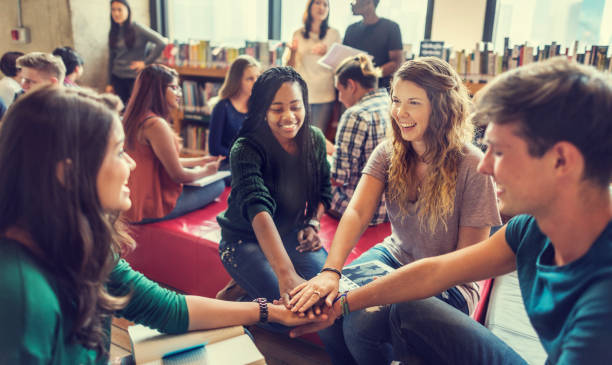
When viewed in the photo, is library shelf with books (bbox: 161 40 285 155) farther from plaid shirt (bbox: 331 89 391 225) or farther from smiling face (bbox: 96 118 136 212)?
smiling face (bbox: 96 118 136 212)

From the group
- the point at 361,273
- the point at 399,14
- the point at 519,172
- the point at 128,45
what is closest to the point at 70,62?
the point at 128,45

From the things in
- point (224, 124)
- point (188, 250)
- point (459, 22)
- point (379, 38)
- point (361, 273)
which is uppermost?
point (459, 22)

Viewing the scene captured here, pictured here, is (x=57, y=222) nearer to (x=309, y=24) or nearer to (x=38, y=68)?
(x=38, y=68)

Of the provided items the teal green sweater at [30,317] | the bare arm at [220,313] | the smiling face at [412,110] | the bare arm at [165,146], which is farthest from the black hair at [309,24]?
the teal green sweater at [30,317]

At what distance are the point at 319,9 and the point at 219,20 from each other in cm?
223

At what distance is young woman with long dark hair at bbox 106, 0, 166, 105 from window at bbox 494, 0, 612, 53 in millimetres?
3311

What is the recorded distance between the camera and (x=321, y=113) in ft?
13.0

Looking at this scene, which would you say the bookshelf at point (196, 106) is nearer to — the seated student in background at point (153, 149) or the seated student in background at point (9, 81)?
the seated student in background at point (9, 81)

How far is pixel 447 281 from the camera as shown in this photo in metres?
1.27

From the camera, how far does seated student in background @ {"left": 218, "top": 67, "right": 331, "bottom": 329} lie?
1.69 metres

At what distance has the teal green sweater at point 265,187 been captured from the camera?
5.57 feet

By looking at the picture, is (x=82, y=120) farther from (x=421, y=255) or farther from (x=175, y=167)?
(x=175, y=167)

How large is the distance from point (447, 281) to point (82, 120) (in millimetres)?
992

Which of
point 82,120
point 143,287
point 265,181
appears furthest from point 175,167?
point 82,120
